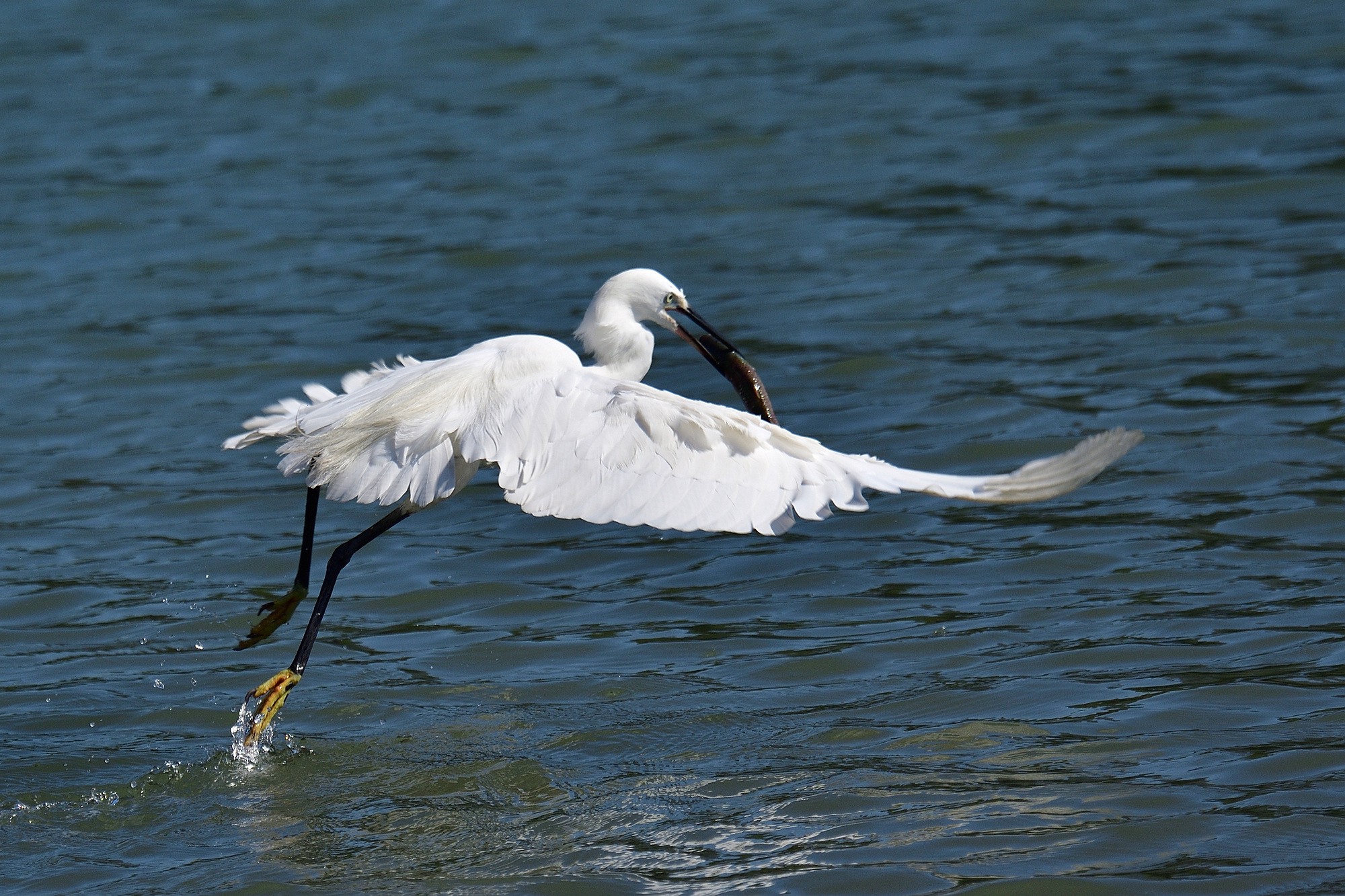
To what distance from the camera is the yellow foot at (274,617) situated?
7230mm

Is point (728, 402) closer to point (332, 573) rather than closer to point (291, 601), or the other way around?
point (291, 601)

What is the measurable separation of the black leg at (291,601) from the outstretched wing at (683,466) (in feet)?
4.26

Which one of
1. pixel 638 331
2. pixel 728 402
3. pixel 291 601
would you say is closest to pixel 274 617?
pixel 291 601

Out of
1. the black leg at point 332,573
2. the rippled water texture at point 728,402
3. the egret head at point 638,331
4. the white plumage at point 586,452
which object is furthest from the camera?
the egret head at point 638,331

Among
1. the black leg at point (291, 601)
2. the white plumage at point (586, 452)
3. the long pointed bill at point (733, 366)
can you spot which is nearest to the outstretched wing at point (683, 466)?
the white plumage at point (586, 452)

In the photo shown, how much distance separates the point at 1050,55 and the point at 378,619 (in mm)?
11145

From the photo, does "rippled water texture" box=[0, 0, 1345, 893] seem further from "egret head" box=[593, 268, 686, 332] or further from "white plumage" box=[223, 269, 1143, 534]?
"egret head" box=[593, 268, 686, 332]

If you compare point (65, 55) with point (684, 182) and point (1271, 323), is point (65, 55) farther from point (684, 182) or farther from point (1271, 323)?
point (1271, 323)

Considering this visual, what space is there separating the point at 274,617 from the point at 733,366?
85.0 inches

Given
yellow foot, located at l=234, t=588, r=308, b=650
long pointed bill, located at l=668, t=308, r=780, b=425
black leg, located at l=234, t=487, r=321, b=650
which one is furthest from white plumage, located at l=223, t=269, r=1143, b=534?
yellow foot, located at l=234, t=588, r=308, b=650

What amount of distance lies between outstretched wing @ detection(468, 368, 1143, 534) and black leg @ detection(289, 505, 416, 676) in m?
0.84

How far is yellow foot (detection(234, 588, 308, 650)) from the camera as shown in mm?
7230

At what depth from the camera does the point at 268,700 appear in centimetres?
642

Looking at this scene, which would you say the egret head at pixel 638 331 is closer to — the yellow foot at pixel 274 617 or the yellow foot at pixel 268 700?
the yellow foot at pixel 274 617
